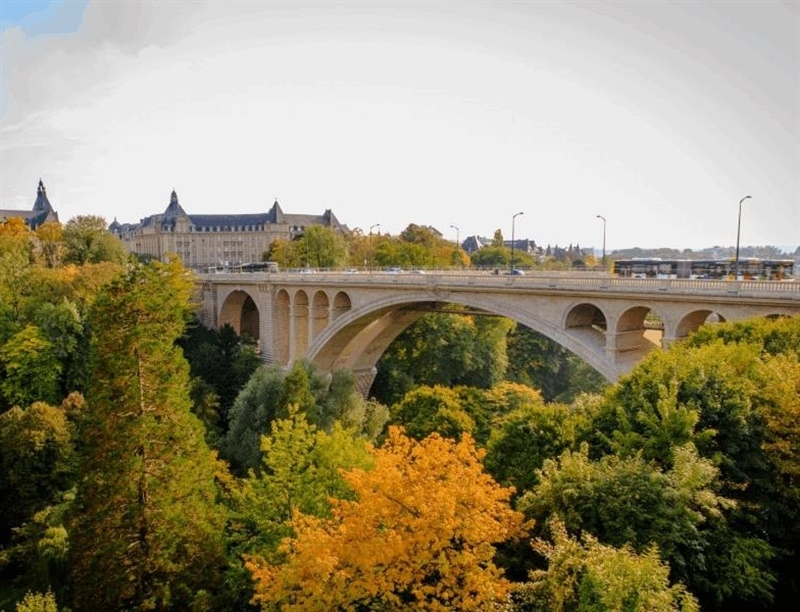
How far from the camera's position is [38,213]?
113000 mm

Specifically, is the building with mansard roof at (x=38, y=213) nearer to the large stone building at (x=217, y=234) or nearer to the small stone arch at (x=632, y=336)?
the large stone building at (x=217, y=234)

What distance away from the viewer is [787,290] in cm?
1914

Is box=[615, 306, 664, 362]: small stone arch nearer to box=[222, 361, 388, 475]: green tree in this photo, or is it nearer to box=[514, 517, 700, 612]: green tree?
box=[222, 361, 388, 475]: green tree

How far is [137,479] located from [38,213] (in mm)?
116365

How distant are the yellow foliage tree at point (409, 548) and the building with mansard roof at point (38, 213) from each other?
377ft

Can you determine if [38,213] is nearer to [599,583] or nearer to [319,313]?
[319,313]

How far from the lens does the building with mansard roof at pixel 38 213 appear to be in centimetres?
10934

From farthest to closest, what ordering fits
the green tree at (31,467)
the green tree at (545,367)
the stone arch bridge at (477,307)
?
the green tree at (545,367) < the green tree at (31,467) < the stone arch bridge at (477,307)

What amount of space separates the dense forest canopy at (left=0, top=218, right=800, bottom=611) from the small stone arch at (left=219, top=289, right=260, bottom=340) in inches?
1101

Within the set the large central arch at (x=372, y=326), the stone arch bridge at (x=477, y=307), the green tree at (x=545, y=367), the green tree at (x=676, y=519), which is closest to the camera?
the green tree at (x=676, y=519)

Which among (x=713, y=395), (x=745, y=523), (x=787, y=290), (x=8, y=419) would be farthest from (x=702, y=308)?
(x=8, y=419)

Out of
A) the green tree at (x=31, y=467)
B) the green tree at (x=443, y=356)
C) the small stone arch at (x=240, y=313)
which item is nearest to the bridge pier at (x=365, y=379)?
the green tree at (x=443, y=356)

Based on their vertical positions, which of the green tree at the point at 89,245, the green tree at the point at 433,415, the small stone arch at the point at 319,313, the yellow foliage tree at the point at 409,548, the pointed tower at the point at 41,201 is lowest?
the green tree at the point at 433,415

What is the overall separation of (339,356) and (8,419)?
2029 centimetres
